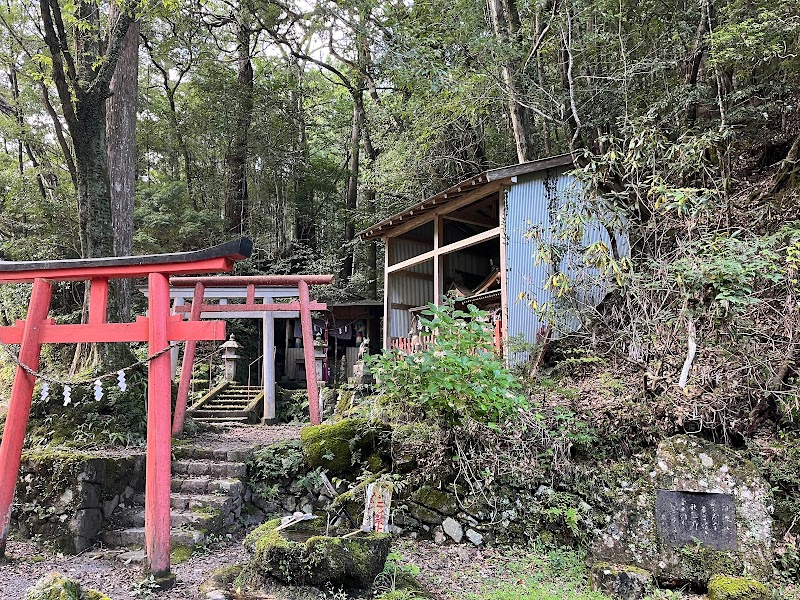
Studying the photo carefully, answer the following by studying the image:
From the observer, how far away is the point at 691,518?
5.91 meters

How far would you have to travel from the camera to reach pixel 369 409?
7.41m

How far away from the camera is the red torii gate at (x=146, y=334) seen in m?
5.16

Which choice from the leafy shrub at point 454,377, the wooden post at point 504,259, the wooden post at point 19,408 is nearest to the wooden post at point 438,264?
the wooden post at point 504,259

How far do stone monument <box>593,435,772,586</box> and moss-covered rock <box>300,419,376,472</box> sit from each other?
3.22m

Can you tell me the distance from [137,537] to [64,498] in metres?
0.99

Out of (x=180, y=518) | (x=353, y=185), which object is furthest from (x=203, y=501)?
(x=353, y=185)

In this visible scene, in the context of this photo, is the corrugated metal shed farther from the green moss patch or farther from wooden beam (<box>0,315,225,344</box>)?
wooden beam (<box>0,315,225,344</box>)

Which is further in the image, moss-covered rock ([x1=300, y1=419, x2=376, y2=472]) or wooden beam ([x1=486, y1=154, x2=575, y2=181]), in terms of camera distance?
wooden beam ([x1=486, y1=154, x2=575, y2=181])

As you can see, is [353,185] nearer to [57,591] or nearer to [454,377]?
[454,377]

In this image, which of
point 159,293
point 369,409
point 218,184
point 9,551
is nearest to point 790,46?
point 369,409

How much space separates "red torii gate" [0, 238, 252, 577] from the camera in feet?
16.9

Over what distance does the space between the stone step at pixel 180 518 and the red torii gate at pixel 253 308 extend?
225cm

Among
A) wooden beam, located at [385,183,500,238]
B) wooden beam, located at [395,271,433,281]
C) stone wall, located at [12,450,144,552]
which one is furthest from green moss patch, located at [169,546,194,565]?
wooden beam, located at [395,271,433,281]

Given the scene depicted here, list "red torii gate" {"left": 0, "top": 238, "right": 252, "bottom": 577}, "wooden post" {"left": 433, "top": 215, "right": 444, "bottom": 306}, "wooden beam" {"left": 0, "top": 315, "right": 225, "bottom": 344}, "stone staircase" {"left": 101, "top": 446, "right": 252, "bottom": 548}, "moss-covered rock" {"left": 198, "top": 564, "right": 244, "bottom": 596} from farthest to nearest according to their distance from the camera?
"wooden post" {"left": 433, "top": 215, "right": 444, "bottom": 306}
"stone staircase" {"left": 101, "top": 446, "right": 252, "bottom": 548}
"wooden beam" {"left": 0, "top": 315, "right": 225, "bottom": 344}
"red torii gate" {"left": 0, "top": 238, "right": 252, "bottom": 577}
"moss-covered rock" {"left": 198, "top": 564, "right": 244, "bottom": 596}
